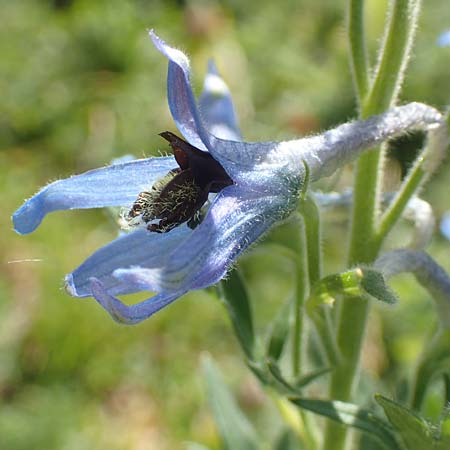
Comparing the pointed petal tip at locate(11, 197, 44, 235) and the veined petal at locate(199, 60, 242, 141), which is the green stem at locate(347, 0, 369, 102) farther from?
the pointed petal tip at locate(11, 197, 44, 235)

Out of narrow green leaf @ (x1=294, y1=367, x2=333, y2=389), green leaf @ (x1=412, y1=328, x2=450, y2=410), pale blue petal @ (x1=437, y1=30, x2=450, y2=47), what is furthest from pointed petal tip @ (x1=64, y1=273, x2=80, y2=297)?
pale blue petal @ (x1=437, y1=30, x2=450, y2=47)

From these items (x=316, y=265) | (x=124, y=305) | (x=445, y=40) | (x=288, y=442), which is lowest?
(x=288, y=442)

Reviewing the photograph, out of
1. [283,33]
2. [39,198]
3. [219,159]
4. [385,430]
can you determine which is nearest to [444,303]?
[385,430]

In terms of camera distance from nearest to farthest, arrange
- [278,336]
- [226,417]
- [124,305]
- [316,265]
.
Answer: [124,305] < [316,265] < [278,336] < [226,417]

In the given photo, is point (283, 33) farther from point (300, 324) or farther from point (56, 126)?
point (300, 324)

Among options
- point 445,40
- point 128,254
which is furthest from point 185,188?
point 445,40

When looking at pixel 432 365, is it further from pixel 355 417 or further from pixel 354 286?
pixel 354 286

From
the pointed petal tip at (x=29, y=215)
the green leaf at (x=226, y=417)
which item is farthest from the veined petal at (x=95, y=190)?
the green leaf at (x=226, y=417)

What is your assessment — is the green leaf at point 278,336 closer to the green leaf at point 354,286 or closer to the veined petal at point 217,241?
the green leaf at point 354,286
